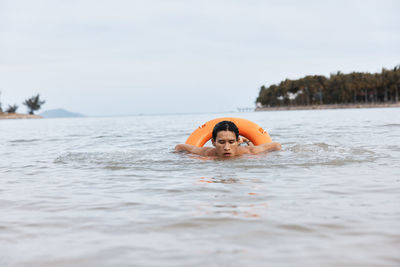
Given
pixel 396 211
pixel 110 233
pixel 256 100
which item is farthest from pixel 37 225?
pixel 256 100

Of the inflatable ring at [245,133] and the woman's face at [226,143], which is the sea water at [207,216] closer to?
the woman's face at [226,143]

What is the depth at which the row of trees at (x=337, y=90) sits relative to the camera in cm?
6269

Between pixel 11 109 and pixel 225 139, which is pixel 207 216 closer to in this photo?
pixel 225 139

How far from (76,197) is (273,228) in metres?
1.67

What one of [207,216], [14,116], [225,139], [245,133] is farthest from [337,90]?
[207,216]

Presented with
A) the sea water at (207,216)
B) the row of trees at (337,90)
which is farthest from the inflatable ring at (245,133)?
the row of trees at (337,90)

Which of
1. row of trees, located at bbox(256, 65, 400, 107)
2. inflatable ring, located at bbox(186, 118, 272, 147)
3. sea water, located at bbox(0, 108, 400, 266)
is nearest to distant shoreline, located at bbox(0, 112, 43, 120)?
row of trees, located at bbox(256, 65, 400, 107)

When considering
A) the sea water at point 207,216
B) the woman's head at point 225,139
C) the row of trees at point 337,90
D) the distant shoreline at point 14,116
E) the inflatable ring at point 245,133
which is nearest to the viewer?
the sea water at point 207,216

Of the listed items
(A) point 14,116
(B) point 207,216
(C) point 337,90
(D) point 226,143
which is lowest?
(B) point 207,216

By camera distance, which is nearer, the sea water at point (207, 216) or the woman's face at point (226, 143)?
the sea water at point (207, 216)

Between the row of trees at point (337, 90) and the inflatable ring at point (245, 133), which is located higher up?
the row of trees at point (337, 90)

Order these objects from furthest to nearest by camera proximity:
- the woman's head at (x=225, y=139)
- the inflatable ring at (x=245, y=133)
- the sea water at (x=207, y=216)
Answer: the inflatable ring at (x=245, y=133) → the woman's head at (x=225, y=139) → the sea water at (x=207, y=216)

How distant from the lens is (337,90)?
7225 cm

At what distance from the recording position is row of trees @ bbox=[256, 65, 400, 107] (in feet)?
206
